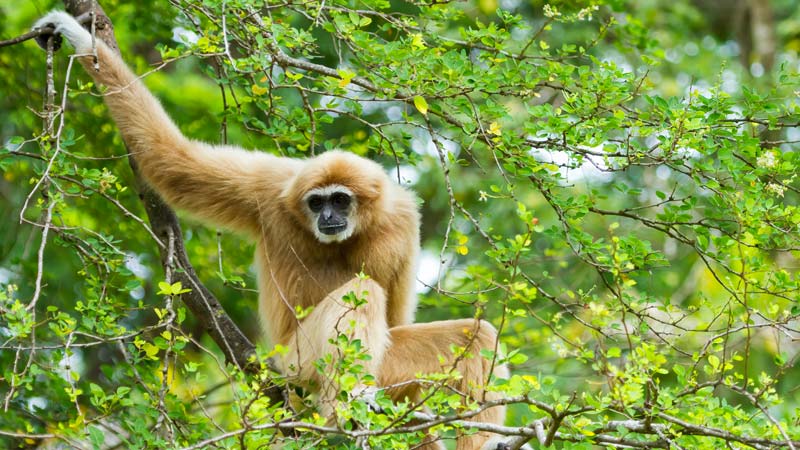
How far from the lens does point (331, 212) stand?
6207mm

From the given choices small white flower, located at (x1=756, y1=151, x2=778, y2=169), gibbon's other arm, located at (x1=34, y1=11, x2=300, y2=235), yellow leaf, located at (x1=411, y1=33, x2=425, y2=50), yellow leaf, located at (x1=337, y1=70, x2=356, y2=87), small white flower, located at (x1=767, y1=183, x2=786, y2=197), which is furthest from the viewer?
gibbon's other arm, located at (x1=34, y1=11, x2=300, y2=235)

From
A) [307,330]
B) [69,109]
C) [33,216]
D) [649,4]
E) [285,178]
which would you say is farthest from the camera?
[649,4]

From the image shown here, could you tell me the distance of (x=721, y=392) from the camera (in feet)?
44.3

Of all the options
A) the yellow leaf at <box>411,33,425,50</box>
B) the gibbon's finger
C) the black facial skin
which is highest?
the yellow leaf at <box>411,33,425,50</box>

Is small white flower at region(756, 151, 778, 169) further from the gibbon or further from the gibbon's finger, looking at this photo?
the gibbon's finger

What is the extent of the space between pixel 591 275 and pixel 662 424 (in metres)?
6.53

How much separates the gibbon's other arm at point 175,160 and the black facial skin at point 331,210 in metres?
0.33

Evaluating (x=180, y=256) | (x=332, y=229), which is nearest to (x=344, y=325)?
(x=332, y=229)

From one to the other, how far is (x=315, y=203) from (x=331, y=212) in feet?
0.46

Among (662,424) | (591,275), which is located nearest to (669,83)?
(591,275)

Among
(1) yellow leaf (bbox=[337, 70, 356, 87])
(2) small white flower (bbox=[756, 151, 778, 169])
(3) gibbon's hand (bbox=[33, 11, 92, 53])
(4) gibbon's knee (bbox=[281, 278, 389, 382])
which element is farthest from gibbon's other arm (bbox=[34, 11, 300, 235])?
(2) small white flower (bbox=[756, 151, 778, 169])

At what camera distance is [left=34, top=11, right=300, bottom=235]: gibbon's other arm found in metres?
5.98

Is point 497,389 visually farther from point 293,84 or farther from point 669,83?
point 669,83

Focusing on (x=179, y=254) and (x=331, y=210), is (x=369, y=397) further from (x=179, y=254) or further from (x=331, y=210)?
(x=179, y=254)
